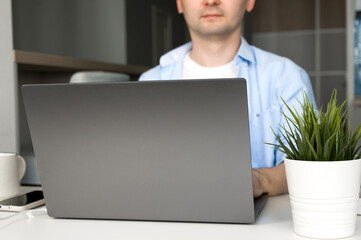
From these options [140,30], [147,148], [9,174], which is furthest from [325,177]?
[140,30]

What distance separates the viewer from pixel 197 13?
1616 millimetres

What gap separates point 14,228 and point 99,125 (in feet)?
0.83

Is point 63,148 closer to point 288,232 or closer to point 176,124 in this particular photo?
point 176,124

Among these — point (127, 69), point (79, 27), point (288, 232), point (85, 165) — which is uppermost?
point (79, 27)

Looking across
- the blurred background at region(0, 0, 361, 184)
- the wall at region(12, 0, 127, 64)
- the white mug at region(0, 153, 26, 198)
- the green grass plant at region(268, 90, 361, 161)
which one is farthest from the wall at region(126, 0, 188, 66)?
the green grass plant at region(268, 90, 361, 161)

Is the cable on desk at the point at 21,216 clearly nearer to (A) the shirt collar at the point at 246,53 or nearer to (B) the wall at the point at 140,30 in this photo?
(A) the shirt collar at the point at 246,53

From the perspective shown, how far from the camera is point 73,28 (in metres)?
2.90

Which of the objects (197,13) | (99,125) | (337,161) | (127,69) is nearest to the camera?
(337,161)

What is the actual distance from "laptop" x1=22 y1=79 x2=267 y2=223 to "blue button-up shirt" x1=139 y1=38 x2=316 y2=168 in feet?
2.53

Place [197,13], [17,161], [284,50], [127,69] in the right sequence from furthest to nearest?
1. [284,50]
2. [127,69]
3. [197,13]
4. [17,161]

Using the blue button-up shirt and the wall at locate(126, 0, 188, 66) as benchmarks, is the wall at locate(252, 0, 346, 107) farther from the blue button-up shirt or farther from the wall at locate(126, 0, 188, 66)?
the blue button-up shirt

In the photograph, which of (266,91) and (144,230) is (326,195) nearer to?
(144,230)

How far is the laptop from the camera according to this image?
0.78 meters

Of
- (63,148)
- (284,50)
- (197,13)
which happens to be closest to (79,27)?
(197,13)
